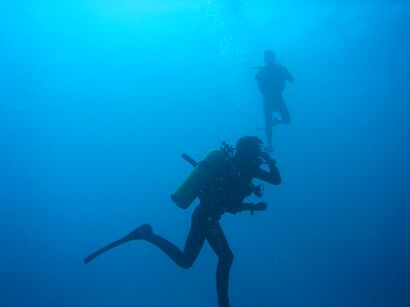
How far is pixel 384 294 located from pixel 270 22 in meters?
21.1

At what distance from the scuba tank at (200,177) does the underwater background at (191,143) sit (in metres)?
24.8

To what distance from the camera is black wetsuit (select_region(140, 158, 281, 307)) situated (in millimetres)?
5414

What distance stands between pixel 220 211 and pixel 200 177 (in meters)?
0.58

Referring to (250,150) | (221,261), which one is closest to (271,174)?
(250,150)

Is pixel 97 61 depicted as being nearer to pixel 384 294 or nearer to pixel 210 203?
pixel 384 294

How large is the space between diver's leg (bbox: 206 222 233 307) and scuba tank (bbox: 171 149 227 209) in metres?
0.62

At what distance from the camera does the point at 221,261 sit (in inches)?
223

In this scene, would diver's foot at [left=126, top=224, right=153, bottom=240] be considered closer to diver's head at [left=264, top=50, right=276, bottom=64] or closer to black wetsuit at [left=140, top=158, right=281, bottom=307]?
black wetsuit at [left=140, top=158, right=281, bottom=307]

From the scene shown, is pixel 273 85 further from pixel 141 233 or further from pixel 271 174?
pixel 141 233

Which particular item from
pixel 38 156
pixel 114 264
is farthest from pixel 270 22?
pixel 38 156

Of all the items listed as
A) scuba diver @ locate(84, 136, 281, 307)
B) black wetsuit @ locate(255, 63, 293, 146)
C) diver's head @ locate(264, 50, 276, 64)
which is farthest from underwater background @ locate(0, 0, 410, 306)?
scuba diver @ locate(84, 136, 281, 307)

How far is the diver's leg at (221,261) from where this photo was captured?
559 cm

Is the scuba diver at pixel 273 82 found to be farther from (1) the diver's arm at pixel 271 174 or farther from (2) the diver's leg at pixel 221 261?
(2) the diver's leg at pixel 221 261

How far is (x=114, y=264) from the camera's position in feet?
131
